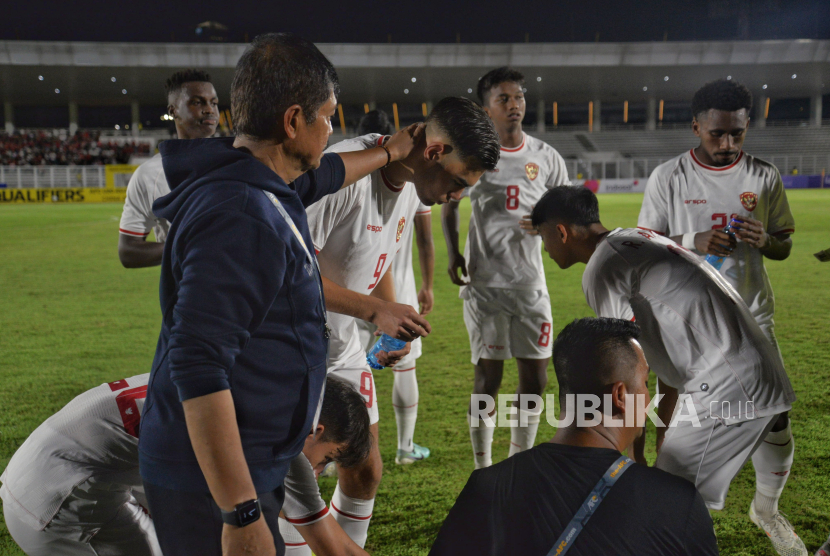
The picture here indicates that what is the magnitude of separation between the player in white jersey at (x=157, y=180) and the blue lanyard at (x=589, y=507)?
9.54 ft

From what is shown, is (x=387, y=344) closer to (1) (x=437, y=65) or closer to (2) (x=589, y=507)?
(2) (x=589, y=507)

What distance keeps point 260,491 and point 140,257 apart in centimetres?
277

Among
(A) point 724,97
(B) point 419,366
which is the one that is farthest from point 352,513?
(B) point 419,366

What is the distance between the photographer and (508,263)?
13.2ft

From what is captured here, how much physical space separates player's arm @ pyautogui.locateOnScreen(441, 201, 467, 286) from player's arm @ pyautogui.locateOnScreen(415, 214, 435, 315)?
0.16 meters

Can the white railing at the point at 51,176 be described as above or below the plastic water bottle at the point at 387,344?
above

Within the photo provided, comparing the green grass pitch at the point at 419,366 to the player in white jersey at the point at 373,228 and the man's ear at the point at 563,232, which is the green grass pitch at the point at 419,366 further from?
the man's ear at the point at 563,232

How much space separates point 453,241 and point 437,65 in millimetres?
41189

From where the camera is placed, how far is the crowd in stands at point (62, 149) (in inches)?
1448

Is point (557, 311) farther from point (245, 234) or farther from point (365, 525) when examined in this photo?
point (245, 234)

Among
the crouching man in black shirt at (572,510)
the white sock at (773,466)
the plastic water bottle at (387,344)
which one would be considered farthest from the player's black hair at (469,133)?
the white sock at (773,466)

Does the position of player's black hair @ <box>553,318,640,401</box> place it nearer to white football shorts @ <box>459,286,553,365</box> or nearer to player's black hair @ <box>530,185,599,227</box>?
player's black hair @ <box>530,185,599,227</box>

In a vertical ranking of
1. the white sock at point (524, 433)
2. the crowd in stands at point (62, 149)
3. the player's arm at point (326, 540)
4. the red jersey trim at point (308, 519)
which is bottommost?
the white sock at point (524, 433)

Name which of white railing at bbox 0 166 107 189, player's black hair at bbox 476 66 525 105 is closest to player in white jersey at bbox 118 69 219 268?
player's black hair at bbox 476 66 525 105
